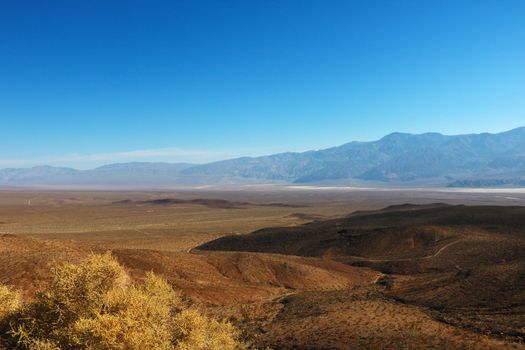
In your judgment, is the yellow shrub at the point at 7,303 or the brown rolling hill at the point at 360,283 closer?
the yellow shrub at the point at 7,303

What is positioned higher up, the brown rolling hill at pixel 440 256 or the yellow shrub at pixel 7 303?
the yellow shrub at pixel 7 303

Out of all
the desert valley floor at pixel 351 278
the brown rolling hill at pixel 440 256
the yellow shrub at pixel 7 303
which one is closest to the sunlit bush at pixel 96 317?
the yellow shrub at pixel 7 303

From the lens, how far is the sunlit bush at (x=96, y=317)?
9180 mm

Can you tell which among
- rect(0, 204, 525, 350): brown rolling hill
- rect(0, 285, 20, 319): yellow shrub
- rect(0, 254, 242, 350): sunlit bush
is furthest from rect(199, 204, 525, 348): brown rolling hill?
rect(0, 285, 20, 319): yellow shrub

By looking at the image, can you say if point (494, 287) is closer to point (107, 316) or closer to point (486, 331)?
point (486, 331)

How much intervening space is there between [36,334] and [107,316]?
11.2ft

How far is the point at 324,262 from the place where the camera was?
43.7m

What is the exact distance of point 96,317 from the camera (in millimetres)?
9711

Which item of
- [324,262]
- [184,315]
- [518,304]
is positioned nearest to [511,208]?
[324,262]

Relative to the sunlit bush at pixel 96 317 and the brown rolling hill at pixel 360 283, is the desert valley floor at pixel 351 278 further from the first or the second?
the sunlit bush at pixel 96 317

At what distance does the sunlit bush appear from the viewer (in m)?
9.18

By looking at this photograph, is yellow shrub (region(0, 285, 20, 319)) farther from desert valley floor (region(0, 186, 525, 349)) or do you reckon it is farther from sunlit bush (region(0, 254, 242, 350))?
desert valley floor (region(0, 186, 525, 349))

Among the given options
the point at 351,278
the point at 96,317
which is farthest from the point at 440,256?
the point at 96,317

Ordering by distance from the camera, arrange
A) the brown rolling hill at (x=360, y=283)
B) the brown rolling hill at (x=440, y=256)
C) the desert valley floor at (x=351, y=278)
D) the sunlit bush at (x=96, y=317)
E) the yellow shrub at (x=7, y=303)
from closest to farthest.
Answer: the sunlit bush at (x=96, y=317) → the yellow shrub at (x=7, y=303) → the brown rolling hill at (x=360, y=283) → the desert valley floor at (x=351, y=278) → the brown rolling hill at (x=440, y=256)
